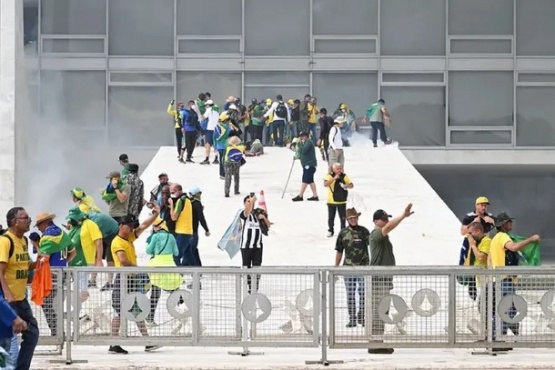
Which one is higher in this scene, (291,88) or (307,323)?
(291,88)

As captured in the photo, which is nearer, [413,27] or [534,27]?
[534,27]

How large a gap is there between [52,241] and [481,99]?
22097 millimetres

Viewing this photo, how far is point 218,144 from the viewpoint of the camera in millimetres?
25562

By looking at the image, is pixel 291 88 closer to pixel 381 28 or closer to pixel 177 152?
pixel 381 28

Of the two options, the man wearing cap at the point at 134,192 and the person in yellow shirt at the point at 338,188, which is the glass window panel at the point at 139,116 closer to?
the man wearing cap at the point at 134,192

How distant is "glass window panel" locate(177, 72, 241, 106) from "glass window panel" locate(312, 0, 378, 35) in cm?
248

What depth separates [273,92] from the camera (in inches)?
1366

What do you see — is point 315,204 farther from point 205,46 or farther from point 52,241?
point 205,46

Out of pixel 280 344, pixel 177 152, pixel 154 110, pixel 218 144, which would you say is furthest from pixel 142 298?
pixel 154 110

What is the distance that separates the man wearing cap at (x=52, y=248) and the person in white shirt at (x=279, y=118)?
1555 cm

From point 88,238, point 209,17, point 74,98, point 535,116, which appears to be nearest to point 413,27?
point 535,116

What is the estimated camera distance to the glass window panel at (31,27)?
34250mm

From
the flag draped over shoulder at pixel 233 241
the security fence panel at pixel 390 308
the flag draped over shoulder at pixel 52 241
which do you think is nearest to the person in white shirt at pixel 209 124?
the flag draped over shoulder at pixel 233 241

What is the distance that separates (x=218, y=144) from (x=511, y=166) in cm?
1161
